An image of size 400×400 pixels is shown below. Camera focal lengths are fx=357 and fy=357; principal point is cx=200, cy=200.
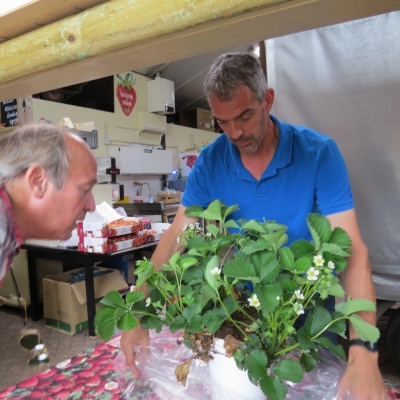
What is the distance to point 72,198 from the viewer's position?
0.71m

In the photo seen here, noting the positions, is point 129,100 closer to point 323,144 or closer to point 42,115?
point 42,115

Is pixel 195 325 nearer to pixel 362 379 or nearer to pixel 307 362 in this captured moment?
pixel 307 362

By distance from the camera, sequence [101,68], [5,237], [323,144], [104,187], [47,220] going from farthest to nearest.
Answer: [104,187] < [323,144] < [101,68] < [47,220] < [5,237]

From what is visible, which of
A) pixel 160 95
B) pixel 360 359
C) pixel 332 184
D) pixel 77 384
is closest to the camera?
pixel 360 359

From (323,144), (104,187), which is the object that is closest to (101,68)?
(323,144)

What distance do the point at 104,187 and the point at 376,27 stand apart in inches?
119

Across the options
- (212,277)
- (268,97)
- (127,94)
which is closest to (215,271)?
(212,277)

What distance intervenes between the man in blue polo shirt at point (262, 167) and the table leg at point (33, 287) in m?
2.74

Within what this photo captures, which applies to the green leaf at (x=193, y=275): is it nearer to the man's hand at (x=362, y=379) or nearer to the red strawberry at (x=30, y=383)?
the man's hand at (x=362, y=379)

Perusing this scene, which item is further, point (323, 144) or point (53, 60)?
point (323, 144)

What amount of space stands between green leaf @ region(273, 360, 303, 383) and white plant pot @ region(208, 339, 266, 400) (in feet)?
0.30

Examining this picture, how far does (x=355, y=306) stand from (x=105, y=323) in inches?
16.5

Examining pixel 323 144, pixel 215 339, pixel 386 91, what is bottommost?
pixel 215 339

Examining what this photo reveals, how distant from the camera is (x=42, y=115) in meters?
4.84
